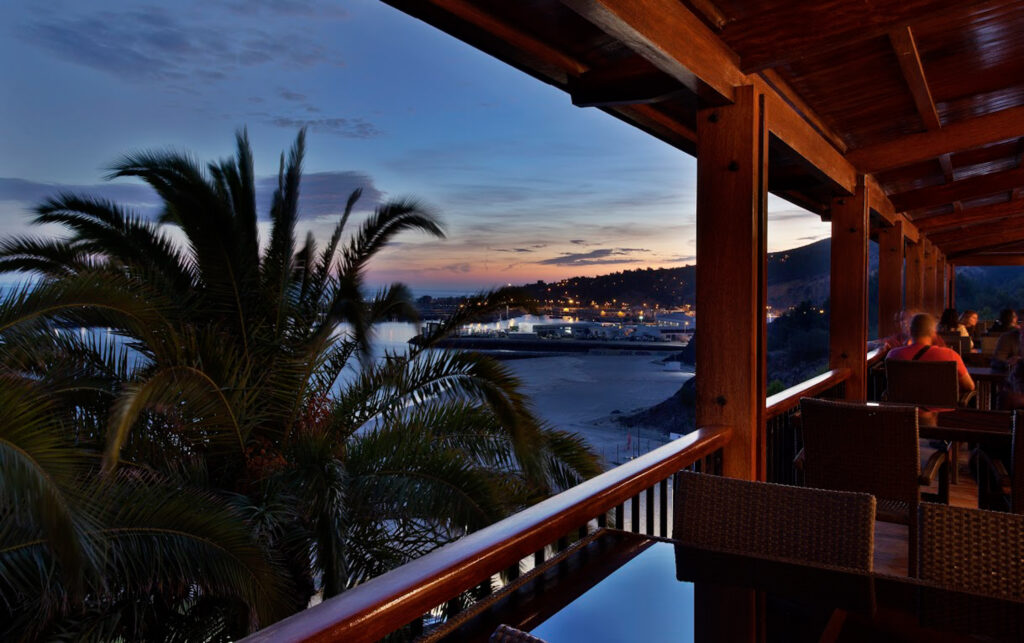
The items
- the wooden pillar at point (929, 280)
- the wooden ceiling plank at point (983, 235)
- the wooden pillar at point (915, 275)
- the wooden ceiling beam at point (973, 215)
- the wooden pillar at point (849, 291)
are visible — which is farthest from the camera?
the wooden pillar at point (929, 280)

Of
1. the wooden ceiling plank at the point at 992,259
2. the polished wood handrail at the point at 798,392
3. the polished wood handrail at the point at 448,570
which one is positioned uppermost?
the wooden ceiling plank at the point at 992,259

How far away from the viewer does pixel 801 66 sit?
3090 mm

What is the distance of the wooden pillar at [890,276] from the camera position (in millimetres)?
7047

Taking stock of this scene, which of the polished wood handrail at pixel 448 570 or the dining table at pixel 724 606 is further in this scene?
the dining table at pixel 724 606

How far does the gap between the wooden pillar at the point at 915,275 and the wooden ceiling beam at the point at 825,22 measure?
7.95 m

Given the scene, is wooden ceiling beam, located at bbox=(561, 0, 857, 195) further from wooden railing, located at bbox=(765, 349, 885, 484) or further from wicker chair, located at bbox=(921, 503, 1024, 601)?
wicker chair, located at bbox=(921, 503, 1024, 601)

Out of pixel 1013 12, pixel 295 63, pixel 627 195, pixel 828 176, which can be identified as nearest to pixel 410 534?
pixel 828 176

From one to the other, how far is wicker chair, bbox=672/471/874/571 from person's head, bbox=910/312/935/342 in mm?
3656

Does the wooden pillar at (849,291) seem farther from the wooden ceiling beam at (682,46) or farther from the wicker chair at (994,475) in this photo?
the wooden ceiling beam at (682,46)

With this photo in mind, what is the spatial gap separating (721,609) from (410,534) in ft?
12.6

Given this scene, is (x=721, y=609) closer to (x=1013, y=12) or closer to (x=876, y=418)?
(x=876, y=418)

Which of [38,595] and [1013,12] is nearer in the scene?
[1013,12]

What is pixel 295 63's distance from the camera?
14797mm

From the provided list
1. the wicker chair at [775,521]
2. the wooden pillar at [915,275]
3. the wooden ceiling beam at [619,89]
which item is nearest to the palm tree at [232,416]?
the wicker chair at [775,521]
